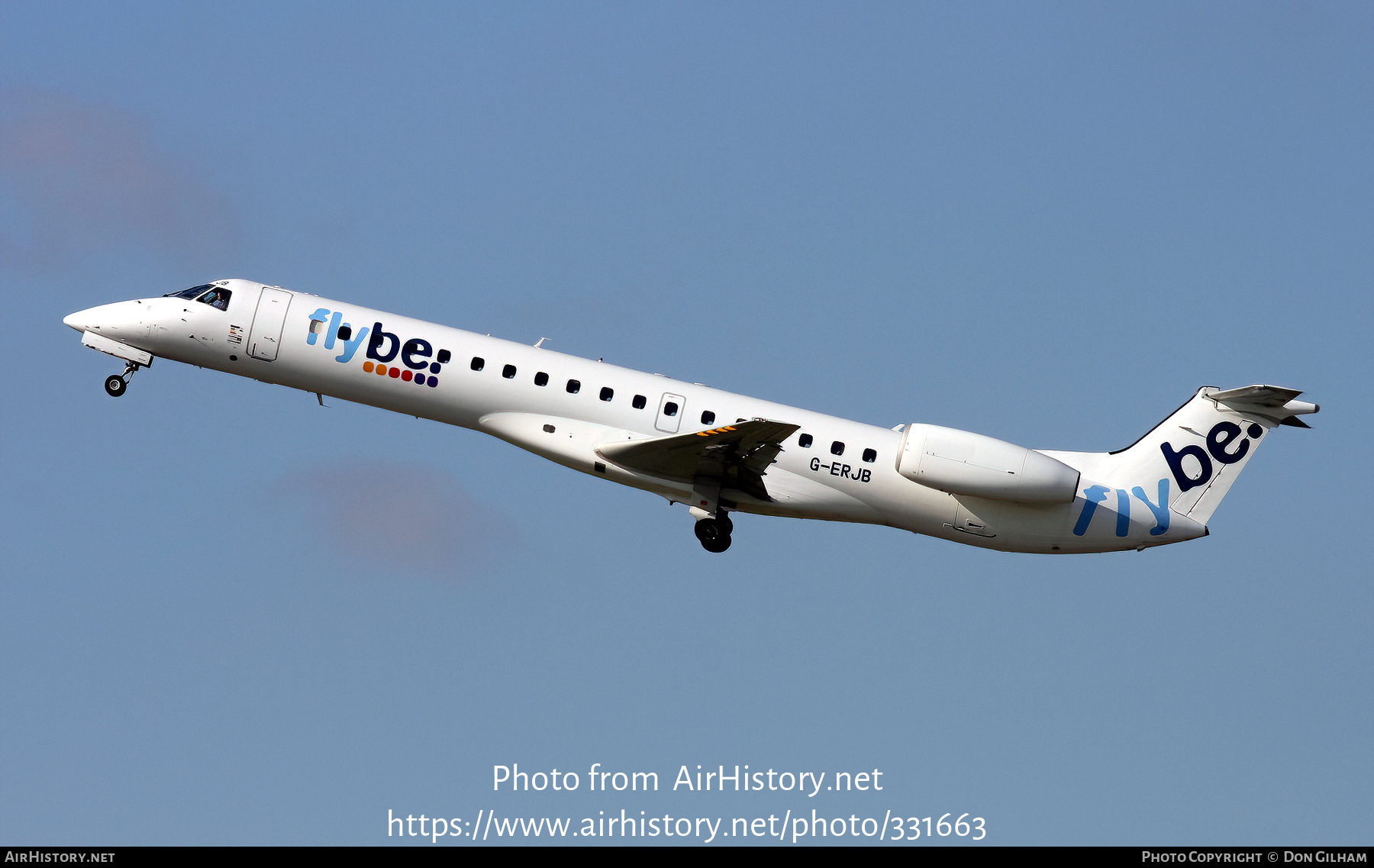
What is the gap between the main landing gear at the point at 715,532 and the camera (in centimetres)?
2508

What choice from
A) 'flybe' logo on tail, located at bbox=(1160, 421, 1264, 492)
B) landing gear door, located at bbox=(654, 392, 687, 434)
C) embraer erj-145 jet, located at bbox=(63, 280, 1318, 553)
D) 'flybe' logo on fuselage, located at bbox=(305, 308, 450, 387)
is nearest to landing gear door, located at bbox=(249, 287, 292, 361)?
embraer erj-145 jet, located at bbox=(63, 280, 1318, 553)

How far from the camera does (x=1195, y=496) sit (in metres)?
25.4

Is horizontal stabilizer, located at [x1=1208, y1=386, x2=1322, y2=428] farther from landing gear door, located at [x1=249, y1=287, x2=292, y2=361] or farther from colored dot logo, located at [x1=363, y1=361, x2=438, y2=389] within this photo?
landing gear door, located at [x1=249, y1=287, x2=292, y2=361]

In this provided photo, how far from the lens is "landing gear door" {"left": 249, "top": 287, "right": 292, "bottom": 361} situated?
990 inches

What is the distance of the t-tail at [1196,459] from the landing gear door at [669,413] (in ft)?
24.8

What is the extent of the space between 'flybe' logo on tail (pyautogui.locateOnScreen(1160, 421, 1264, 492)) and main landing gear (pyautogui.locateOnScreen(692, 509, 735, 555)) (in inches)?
325

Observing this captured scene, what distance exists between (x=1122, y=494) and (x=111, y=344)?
19083 millimetres

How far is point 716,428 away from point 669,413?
4.02ft

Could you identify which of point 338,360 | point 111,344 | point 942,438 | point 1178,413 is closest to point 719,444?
point 942,438

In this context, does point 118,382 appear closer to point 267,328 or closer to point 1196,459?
point 267,328

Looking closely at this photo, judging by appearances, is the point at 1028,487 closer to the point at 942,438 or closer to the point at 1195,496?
the point at 942,438

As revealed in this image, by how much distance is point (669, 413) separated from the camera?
2456 centimetres

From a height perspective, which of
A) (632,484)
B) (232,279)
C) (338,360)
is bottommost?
(632,484)

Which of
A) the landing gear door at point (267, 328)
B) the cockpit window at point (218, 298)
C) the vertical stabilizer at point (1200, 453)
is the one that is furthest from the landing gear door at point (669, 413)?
the cockpit window at point (218, 298)
